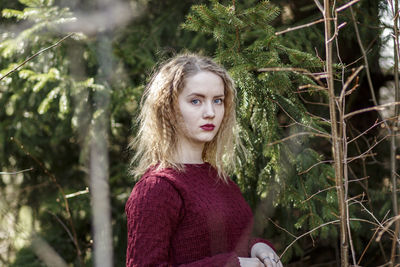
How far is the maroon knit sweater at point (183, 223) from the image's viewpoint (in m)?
1.58

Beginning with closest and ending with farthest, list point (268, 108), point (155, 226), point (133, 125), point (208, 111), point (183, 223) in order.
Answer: point (155, 226)
point (183, 223)
point (208, 111)
point (268, 108)
point (133, 125)

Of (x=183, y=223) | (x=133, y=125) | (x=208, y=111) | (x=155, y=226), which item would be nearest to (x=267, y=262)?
(x=183, y=223)

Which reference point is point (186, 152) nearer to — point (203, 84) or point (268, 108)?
point (203, 84)

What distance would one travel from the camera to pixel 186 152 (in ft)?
6.11

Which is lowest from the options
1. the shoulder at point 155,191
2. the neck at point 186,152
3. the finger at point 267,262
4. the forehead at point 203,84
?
the finger at point 267,262

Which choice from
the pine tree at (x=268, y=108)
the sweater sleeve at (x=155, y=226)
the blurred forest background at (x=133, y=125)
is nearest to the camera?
the sweater sleeve at (x=155, y=226)

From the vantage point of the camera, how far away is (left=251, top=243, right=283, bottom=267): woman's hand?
5.70ft

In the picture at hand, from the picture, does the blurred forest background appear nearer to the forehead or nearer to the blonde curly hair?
the blonde curly hair

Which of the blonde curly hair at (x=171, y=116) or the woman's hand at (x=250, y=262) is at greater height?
the blonde curly hair at (x=171, y=116)

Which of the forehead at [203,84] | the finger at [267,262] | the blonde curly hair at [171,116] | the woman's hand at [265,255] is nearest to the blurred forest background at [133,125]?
the blonde curly hair at [171,116]

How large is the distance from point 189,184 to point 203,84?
40 cm

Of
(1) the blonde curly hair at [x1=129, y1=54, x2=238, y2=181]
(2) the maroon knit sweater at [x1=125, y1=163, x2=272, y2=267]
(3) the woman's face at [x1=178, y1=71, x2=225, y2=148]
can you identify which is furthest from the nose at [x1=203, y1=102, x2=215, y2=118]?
(2) the maroon knit sweater at [x1=125, y1=163, x2=272, y2=267]

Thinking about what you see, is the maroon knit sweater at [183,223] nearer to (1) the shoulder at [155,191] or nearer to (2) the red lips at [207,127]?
(1) the shoulder at [155,191]

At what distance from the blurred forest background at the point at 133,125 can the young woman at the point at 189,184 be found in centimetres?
45
